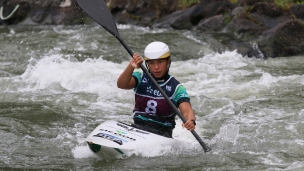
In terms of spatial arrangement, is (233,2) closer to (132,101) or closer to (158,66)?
(132,101)

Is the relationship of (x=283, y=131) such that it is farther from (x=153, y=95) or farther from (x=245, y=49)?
(x=245, y=49)

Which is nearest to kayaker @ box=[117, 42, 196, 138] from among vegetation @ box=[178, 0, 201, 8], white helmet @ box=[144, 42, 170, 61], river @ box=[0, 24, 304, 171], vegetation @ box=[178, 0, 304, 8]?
white helmet @ box=[144, 42, 170, 61]

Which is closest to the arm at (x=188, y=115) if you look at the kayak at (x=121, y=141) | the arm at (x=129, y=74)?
the kayak at (x=121, y=141)

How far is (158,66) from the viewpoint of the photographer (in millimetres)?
5566

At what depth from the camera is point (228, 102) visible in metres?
8.57

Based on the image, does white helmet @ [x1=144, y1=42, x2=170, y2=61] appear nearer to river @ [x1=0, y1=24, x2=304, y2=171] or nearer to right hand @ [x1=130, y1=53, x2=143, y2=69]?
right hand @ [x1=130, y1=53, x2=143, y2=69]

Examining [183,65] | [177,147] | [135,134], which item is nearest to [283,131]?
[177,147]

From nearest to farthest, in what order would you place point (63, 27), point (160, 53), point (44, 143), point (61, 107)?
point (160, 53)
point (44, 143)
point (61, 107)
point (63, 27)

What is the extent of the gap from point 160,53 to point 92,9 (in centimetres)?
153

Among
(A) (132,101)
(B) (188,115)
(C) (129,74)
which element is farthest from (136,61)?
(A) (132,101)

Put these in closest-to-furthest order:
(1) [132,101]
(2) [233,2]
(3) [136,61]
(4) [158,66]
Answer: (3) [136,61] < (4) [158,66] < (1) [132,101] < (2) [233,2]

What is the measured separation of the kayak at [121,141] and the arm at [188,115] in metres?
0.31

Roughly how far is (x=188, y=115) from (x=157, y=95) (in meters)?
0.39

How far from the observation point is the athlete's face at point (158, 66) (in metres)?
5.54
